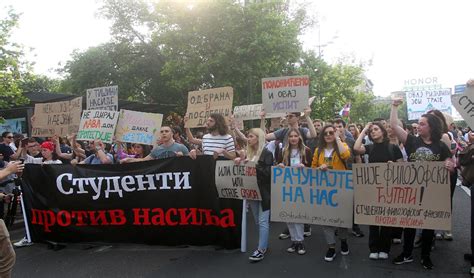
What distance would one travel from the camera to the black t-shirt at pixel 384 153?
5441 millimetres

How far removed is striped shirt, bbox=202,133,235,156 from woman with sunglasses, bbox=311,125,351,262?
1270mm

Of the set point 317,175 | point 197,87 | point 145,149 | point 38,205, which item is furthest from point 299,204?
point 197,87

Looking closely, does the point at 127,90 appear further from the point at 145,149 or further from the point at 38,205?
the point at 38,205

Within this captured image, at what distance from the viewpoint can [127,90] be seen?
27766 millimetres

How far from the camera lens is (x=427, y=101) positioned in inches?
577

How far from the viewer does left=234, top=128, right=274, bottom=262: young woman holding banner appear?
5.51 m

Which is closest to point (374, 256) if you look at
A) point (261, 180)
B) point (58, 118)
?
point (261, 180)

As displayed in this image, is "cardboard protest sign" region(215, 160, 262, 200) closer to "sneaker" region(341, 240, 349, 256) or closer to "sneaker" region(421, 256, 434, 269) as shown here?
"sneaker" region(341, 240, 349, 256)

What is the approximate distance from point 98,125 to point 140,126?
740 millimetres

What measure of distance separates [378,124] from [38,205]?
16.9ft

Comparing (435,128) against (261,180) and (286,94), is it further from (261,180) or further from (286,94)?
(286,94)

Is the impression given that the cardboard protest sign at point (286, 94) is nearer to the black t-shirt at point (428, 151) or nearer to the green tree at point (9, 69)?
the black t-shirt at point (428, 151)

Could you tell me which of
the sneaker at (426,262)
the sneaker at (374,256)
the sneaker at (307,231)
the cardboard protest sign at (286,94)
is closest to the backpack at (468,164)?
the sneaker at (426,262)

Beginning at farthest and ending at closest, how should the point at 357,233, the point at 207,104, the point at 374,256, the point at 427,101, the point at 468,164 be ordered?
1. the point at 427,101
2. the point at 207,104
3. the point at 357,233
4. the point at 374,256
5. the point at 468,164
